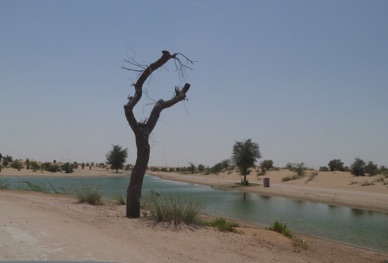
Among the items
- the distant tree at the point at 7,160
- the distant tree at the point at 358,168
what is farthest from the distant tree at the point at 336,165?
the distant tree at the point at 7,160

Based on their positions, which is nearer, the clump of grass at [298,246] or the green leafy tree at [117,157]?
the clump of grass at [298,246]

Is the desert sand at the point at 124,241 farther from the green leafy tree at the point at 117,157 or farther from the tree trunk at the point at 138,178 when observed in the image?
the green leafy tree at the point at 117,157

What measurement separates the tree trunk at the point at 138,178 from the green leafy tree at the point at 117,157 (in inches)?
3700

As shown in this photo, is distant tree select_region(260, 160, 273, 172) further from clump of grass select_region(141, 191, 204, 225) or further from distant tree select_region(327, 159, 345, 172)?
clump of grass select_region(141, 191, 204, 225)

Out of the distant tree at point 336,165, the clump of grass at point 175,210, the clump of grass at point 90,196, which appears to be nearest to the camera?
the clump of grass at point 175,210

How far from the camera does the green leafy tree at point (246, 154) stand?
5728 centimetres

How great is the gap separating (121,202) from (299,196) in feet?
79.1

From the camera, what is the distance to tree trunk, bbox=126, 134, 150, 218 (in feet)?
44.1

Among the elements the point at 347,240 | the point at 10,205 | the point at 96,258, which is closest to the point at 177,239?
the point at 96,258

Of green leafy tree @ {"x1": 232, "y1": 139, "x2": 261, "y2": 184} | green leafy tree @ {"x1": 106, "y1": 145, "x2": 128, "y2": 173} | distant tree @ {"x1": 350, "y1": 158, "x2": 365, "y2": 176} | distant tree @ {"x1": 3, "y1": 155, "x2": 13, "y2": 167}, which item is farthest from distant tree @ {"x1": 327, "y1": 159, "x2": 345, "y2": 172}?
distant tree @ {"x1": 3, "y1": 155, "x2": 13, "y2": 167}

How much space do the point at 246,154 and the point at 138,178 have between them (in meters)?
44.3

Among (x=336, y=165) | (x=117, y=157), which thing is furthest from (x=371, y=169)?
(x=117, y=157)

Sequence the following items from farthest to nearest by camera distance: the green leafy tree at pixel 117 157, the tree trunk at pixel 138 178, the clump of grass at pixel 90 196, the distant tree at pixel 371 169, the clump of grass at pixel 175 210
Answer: the green leafy tree at pixel 117 157
the distant tree at pixel 371 169
the clump of grass at pixel 90 196
the tree trunk at pixel 138 178
the clump of grass at pixel 175 210

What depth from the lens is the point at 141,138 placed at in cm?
1389
